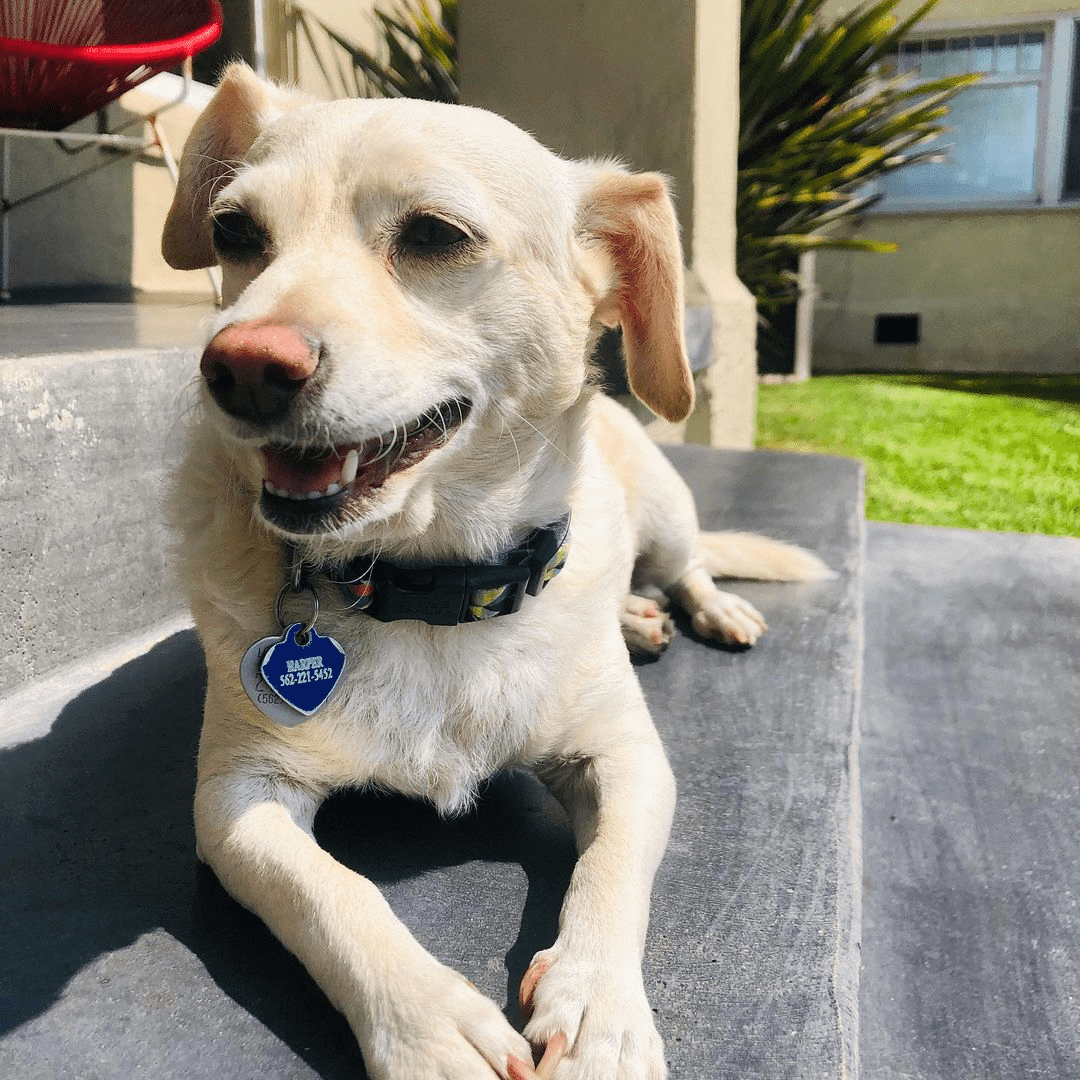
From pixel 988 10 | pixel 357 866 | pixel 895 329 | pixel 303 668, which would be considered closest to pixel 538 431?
pixel 303 668

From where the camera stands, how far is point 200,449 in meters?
1.51

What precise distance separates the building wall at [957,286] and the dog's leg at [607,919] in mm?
9076

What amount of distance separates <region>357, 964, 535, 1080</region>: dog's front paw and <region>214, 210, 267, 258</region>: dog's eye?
3.06 feet

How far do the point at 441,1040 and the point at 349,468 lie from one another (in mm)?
627

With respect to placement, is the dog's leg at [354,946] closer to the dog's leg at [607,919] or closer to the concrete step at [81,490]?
the dog's leg at [607,919]

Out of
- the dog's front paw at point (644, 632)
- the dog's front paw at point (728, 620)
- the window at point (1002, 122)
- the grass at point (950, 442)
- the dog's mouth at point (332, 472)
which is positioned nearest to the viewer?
the dog's mouth at point (332, 472)

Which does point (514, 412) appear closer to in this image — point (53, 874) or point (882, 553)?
point (53, 874)

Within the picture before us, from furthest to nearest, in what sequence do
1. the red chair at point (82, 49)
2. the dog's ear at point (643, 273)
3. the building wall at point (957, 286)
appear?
the building wall at point (957, 286) → the red chair at point (82, 49) → the dog's ear at point (643, 273)

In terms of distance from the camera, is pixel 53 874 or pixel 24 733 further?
pixel 24 733

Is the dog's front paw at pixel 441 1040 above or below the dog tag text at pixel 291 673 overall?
below

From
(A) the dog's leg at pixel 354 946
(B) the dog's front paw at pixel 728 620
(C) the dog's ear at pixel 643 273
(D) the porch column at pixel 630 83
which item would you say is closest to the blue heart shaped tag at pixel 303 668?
(A) the dog's leg at pixel 354 946

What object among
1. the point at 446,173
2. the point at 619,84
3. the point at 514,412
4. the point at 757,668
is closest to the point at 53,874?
the point at 514,412

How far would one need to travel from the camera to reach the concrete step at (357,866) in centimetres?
108

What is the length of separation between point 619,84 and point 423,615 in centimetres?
341
